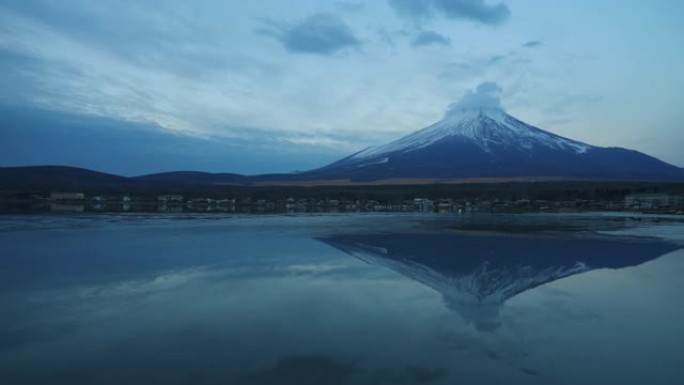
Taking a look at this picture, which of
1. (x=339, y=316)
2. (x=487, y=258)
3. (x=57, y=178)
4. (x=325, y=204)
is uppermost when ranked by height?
(x=57, y=178)

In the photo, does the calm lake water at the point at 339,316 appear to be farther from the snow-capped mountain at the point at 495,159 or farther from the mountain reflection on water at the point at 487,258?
the snow-capped mountain at the point at 495,159

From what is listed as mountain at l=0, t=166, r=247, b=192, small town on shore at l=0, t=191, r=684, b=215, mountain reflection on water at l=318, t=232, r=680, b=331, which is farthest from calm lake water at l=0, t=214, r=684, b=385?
mountain at l=0, t=166, r=247, b=192

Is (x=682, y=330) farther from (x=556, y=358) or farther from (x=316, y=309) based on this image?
(x=316, y=309)

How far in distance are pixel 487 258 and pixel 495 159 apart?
10389 cm

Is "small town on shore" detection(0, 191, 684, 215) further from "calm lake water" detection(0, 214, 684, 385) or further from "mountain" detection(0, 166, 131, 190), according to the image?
"calm lake water" detection(0, 214, 684, 385)

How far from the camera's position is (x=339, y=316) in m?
7.71

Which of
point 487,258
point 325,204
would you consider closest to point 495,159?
point 325,204

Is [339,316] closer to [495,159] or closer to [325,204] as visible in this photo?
[325,204]

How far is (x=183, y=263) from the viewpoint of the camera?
495 inches

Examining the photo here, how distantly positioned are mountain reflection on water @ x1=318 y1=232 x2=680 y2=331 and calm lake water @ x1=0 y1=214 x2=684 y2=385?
0.07 metres

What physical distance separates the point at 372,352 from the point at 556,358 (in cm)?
191

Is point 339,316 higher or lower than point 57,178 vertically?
lower

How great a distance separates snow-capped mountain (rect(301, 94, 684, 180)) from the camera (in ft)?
344

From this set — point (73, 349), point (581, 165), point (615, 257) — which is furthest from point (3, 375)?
point (581, 165)
